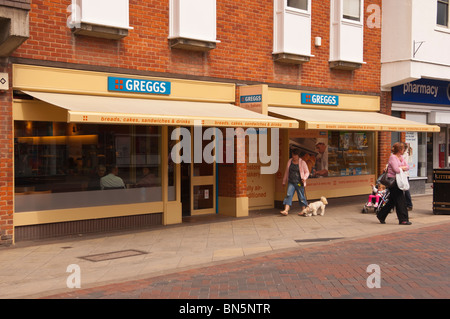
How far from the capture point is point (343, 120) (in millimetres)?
14188

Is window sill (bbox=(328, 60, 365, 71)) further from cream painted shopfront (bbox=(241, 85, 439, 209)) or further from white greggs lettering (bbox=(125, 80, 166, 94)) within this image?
white greggs lettering (bbox=(125, 80, 166, 94))

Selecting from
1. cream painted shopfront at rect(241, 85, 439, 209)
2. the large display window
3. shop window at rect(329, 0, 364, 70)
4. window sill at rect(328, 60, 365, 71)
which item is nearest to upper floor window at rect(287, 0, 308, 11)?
shop window at rect(329, 0, 364, 70)

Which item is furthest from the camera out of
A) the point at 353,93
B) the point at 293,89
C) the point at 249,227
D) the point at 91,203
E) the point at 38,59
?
the point at 353,93

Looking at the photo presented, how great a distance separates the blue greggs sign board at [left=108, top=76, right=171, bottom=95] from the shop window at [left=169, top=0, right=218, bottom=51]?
98 centimetres

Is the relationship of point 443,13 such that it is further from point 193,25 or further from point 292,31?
point 193,25

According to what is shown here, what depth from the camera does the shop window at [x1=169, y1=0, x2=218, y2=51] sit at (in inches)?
472

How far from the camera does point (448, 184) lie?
44.1 ft

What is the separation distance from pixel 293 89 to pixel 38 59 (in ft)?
23.3

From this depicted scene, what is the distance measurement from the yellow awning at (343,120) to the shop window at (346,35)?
4.83 ft

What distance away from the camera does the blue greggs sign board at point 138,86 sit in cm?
1119
